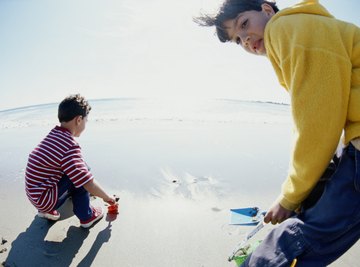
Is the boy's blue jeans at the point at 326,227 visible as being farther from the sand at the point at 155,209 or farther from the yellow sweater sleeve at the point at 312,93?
the sand at the point at 155,209

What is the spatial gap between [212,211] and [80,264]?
1.40 metres

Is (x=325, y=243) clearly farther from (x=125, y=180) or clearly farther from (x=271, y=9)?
(x=125, y=180)

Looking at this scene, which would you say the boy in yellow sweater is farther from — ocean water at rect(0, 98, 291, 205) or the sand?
ocean water at rect(0, 98, 291, 205)

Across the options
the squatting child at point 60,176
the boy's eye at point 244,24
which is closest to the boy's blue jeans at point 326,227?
the boy's eye at point 244,24

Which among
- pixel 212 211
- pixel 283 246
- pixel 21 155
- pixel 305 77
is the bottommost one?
pixel 21 155

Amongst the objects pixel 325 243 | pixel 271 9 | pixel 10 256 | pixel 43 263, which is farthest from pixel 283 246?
pixel 10 256

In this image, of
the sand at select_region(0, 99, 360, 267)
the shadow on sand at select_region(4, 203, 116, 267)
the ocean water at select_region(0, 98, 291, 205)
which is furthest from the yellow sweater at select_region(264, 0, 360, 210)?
the ocean water at select_region(0, 98, 291, 205)

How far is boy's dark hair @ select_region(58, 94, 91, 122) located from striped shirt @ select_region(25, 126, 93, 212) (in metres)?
0.21

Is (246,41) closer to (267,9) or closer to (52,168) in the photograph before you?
(267,9)

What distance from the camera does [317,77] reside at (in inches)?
47.5

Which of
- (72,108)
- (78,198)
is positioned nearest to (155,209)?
(78,198)

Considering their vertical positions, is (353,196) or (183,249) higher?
(353,196)

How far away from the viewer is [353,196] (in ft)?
4.02

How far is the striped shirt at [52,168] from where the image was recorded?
2635 mm
